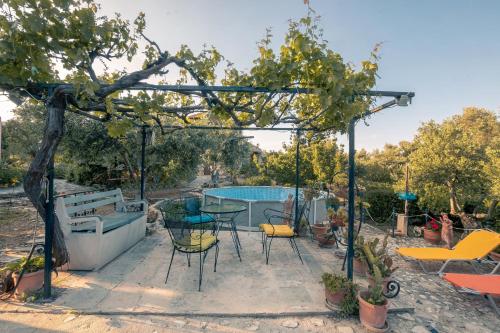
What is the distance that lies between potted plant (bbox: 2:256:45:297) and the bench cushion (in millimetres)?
754

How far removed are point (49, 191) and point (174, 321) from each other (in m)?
2.28

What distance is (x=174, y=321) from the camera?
292 cm

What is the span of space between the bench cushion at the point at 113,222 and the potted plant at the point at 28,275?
0.75m

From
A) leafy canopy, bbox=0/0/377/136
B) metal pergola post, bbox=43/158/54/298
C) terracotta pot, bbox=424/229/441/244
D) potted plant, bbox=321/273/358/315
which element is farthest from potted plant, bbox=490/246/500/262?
metal pergola post, bbox=43/158/54/298

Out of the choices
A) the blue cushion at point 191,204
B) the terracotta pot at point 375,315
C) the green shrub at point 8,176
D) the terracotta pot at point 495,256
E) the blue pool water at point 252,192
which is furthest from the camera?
the green shrub at point 8,176

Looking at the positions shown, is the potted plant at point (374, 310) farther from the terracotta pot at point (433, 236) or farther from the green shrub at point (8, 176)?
the green shrub at point (8, 176)

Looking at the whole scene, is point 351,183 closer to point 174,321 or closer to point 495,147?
point 174,321

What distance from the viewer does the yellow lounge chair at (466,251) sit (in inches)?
175

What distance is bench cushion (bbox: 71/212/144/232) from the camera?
425cm

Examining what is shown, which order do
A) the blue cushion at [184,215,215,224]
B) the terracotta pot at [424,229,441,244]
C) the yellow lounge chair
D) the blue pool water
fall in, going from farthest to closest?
1. the blue pool water
2. the terracotta pot at [424,229,441,244]
3. the blue cushion at [184,215,215,224]
4. the yellow lounge chair

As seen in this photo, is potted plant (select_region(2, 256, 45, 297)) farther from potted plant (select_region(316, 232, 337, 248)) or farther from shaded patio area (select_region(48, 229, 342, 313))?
potted plant (select_region(316, 232, 337, 248))

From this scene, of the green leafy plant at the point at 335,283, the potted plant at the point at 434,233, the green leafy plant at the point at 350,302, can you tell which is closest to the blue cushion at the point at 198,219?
the green leafy plant at the point at 335,283

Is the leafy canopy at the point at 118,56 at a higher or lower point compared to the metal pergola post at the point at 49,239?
higher

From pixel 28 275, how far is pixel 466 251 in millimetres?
6830
